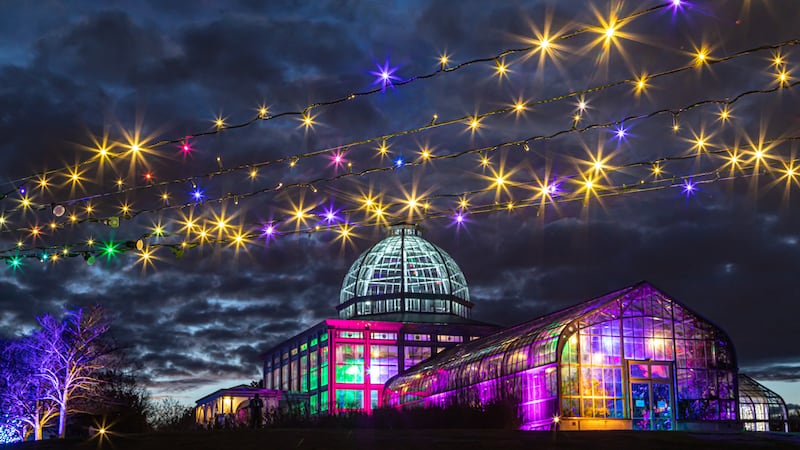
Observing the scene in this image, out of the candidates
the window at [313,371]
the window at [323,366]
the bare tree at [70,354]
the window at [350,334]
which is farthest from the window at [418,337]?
the bare tree at [70,354]

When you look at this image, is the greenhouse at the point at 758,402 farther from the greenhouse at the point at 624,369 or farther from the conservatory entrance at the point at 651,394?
the conservatory entrance at the point at 651,394

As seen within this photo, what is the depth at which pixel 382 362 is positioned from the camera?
61.2 m

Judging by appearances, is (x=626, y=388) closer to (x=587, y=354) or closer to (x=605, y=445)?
(x=587, y=354)

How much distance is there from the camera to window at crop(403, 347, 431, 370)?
61.7m

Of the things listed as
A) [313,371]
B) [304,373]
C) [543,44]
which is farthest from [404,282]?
[543,44]

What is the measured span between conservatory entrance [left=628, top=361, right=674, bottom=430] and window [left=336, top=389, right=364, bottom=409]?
2576 cm

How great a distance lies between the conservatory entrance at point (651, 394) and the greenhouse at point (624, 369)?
0.04m

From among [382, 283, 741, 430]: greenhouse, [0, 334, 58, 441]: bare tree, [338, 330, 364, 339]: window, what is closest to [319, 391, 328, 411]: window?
[338, 330, 364, 339]: window

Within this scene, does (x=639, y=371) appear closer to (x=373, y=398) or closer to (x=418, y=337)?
(x=373, y=398)

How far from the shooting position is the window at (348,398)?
59062 millimetres

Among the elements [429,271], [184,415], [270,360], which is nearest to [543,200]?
[184,415]

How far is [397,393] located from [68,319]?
72.6 ft

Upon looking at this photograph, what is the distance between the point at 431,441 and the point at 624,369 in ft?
59.7

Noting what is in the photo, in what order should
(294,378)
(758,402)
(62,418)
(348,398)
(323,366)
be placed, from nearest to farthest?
(62,418) → (758,402) → (348,398) → (323,366) → (294,378)
